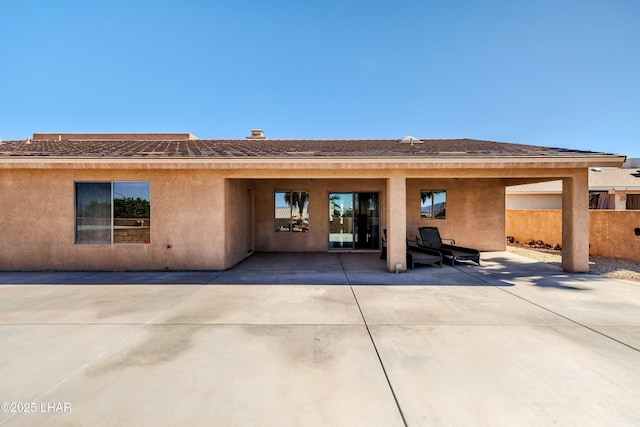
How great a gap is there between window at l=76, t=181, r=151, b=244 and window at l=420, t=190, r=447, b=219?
10.5 m

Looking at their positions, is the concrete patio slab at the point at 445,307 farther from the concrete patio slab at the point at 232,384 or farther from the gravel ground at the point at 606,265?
the gravel ground at the point at 606,265

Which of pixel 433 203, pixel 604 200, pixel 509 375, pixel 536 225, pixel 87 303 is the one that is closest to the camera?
pixel 509 375

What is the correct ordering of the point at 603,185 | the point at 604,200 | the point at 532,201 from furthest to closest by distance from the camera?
1. the point at 532,201
2. the point at 603,185
3. the point at 604,200

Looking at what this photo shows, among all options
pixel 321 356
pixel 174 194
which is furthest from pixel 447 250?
pixel 174 194

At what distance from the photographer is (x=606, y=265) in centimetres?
935

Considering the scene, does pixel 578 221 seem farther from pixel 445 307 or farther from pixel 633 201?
pixel 633 201

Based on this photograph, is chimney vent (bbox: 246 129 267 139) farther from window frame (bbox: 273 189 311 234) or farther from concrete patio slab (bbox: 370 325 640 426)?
concrete patio slab (bbox: 370 325 640 426)

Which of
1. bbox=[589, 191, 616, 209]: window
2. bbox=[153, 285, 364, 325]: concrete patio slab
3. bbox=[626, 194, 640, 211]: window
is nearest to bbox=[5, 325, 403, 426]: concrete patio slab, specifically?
bbox=[153, 285, 364, 325]: concrete patio slab

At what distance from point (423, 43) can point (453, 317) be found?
43.1ft

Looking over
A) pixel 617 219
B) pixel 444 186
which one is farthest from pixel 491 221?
pixel 617 219

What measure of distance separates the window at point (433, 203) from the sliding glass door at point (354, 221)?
198cm

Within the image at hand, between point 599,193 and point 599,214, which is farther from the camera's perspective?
point 599,193

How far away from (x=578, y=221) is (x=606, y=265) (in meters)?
2.53

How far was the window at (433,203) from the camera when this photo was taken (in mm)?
12695
